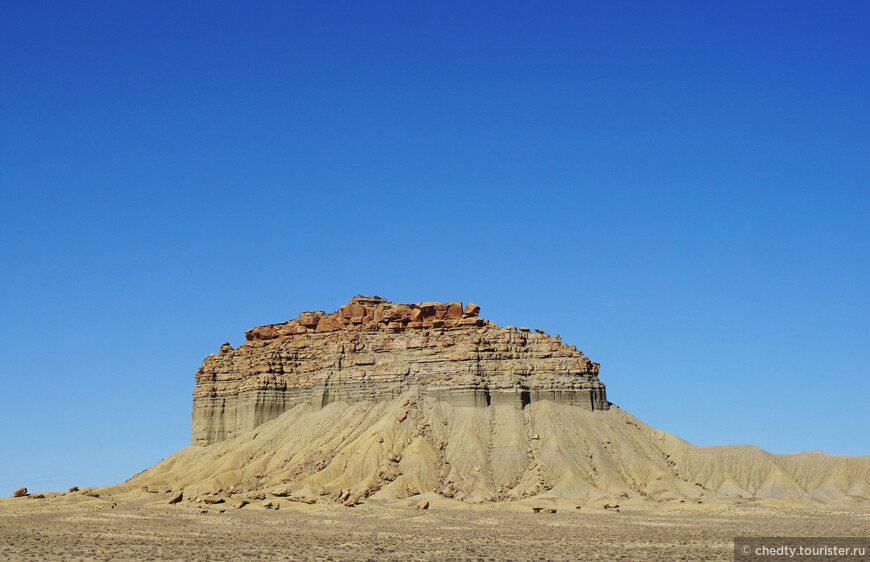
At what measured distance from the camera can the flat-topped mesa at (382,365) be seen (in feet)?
326

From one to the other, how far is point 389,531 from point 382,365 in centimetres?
4775

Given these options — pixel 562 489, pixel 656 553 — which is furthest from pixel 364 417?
pixel 656 553

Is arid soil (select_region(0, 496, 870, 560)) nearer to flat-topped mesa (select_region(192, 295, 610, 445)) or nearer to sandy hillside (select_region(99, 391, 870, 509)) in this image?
sandy hillside (select_region(99, 391, 870, 509))

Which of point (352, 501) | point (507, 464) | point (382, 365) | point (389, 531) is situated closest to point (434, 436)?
point (507, 464)

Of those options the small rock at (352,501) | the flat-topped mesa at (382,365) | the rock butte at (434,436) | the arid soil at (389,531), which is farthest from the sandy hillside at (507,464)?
the arid soil at (389,531)

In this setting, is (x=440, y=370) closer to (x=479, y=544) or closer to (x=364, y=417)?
(x=364, y=417)

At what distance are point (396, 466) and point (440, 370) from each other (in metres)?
16.2

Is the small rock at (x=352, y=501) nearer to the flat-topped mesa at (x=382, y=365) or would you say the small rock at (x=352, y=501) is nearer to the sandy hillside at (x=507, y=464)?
the sandy hillside at (x=507, y=464)

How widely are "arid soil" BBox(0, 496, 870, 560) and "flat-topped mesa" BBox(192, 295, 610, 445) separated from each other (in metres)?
24.7

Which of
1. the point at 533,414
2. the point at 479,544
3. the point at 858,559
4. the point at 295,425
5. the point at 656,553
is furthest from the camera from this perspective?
the point at 295,425

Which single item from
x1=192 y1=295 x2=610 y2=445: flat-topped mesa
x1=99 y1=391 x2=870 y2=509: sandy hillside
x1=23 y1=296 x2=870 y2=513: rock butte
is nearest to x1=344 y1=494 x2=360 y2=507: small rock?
x1=23 y1=296 x2=870 y2=513: rock butte

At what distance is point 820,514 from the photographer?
71.8 meters

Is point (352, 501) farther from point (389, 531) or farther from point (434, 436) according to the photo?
point (389, 531)

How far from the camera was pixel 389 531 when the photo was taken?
57719 mm
